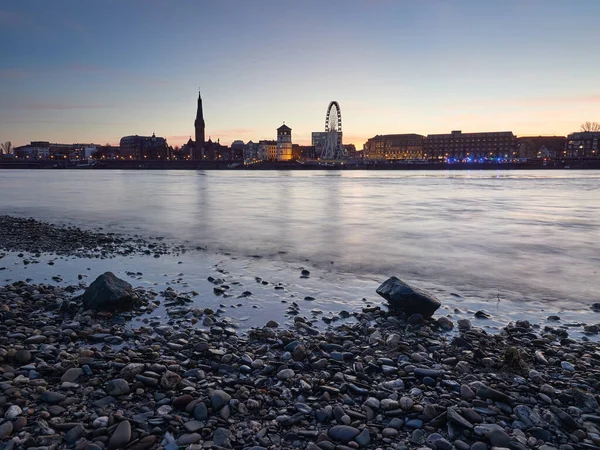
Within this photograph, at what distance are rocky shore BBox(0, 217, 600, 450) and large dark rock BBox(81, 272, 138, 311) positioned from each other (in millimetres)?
267

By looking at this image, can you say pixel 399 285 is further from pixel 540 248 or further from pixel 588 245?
pixel 588 245

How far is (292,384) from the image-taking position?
Answer: 211 inches

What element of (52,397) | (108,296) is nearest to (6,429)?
(52,397)

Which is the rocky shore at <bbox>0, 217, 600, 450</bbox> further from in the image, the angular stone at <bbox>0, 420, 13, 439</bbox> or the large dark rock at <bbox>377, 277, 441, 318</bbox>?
the large dark rock at <bbox>377, 277, 441, 318</bbox>

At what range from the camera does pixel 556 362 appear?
603 cm

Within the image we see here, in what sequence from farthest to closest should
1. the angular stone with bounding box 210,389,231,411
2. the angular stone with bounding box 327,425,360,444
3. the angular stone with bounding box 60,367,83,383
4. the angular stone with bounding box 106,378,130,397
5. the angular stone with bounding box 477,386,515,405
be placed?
the angular stone with bounding box 60,367,83,383, the angular stone with bounding box 106,378,130,397, the angular stone with bounding box 477,386,515,405, the angular stone with bounding box 210,389,231,411, the angular stone with bounding box 327,425,360,444

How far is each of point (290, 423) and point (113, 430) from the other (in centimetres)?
175

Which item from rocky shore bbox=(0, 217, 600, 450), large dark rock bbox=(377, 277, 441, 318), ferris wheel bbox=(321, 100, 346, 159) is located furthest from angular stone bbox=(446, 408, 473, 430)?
ferris wheel bbox=(321, 100, 346, 159)

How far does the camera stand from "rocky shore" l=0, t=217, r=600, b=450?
4.29m

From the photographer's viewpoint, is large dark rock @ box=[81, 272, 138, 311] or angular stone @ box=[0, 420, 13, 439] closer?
angular stone @ box=[0, 420, 13, 439]

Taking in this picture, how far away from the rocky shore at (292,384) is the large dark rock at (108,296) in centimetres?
27

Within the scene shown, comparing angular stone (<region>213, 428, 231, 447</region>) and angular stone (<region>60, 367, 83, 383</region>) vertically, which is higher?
angular stone (<region>60, 367, 83, 383</region>)

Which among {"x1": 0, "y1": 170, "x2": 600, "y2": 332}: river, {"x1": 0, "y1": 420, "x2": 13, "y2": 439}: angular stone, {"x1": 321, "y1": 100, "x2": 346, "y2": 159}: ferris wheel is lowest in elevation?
{"x1": 0, "y1": 170, "x2": 600, "y2": 332}: river

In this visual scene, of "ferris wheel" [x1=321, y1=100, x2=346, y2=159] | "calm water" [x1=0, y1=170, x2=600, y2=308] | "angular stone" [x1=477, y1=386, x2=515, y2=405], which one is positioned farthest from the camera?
"ferris wheel" [x1=321, y1=100, x2=346, y2=159]
